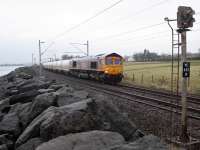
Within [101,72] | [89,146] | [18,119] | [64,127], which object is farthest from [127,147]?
[101,72]

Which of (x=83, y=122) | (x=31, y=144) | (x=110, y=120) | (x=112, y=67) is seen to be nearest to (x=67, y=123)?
(x=83, y=122)

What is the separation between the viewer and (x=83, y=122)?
8.01 metres

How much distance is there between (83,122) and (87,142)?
153 cm

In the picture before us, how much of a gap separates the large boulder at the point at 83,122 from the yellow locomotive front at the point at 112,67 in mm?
22603

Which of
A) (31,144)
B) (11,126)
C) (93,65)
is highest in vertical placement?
(93,65)

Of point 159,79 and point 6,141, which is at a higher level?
point 159,79

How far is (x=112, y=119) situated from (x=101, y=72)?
24112mm

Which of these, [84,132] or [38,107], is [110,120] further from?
[38,107]

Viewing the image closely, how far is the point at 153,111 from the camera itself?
554 inches

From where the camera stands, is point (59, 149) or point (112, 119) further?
point (112, 119)

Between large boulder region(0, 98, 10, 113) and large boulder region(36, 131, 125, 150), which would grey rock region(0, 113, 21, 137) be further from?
large boulder region(36, 131, 125, 150)

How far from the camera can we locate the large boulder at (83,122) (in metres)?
7.89

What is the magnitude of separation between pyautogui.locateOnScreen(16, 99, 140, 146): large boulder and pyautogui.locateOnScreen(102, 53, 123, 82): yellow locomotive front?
22603 mm

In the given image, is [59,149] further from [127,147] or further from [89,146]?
[127,147]
